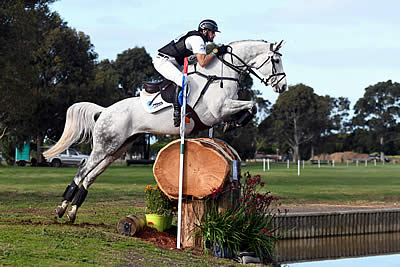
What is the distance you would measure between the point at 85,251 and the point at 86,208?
6442mm

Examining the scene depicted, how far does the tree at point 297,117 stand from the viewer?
270 ft

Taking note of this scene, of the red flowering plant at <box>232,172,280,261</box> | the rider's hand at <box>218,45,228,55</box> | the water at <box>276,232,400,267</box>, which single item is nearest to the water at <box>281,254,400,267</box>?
the water at <box>276,232,400,267</box>

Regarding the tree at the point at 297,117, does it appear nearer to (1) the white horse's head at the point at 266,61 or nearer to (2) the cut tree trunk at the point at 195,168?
(1) the white horse's head at the point at 266,61

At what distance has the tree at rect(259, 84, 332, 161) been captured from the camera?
270ft

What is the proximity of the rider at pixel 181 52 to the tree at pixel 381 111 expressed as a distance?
92986 mm

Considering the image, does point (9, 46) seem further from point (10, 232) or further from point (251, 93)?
point (251, 93)

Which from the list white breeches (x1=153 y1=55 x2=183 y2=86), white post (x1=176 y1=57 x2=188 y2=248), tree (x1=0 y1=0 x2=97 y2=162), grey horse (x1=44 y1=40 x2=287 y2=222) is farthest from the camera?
tree (x1=0 y1=0 x2=97 y2=162)

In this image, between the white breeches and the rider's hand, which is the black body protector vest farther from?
the rider's hand

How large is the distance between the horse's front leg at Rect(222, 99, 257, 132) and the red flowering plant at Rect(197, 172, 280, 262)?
2.87 ft

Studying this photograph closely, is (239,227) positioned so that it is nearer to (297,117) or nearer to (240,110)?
(240,110)

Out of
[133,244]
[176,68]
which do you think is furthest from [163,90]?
[133,244]

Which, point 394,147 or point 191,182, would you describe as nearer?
point 191,182

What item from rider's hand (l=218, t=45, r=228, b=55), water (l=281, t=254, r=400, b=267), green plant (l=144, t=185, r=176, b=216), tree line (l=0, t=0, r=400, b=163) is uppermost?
tree line (l=0, t=0, r=400, b=163)

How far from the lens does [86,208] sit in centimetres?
1212
